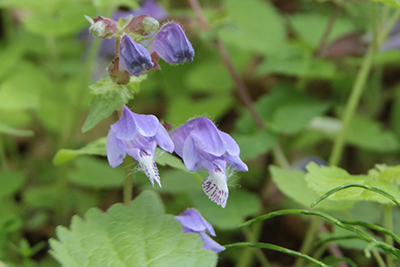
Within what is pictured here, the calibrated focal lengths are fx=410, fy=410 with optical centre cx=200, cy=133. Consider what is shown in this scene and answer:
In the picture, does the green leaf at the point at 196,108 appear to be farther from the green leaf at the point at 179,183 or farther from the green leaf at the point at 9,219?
the green leaf at the point at 9,219

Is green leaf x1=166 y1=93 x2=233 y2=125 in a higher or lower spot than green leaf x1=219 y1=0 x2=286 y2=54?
lower

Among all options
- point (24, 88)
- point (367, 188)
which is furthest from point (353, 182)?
point (24, 88)

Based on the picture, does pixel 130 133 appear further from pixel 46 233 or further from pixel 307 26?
pixel 307 26

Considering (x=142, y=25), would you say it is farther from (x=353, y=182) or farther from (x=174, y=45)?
(x=353, y=182)

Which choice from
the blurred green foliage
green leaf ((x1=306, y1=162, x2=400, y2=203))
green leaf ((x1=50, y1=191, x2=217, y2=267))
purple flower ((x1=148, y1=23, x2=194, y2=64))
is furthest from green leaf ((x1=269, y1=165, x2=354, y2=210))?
purple flower ((x1=148, y1=23, x2=194, y2=64))

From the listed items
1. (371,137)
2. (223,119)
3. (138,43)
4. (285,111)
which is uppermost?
(138,43)

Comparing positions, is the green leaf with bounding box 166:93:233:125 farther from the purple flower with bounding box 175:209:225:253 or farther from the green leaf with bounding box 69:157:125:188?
the purple flower with bounding box 175:209:225:253

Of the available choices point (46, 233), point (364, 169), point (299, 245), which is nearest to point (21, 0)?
point (46, 233)
